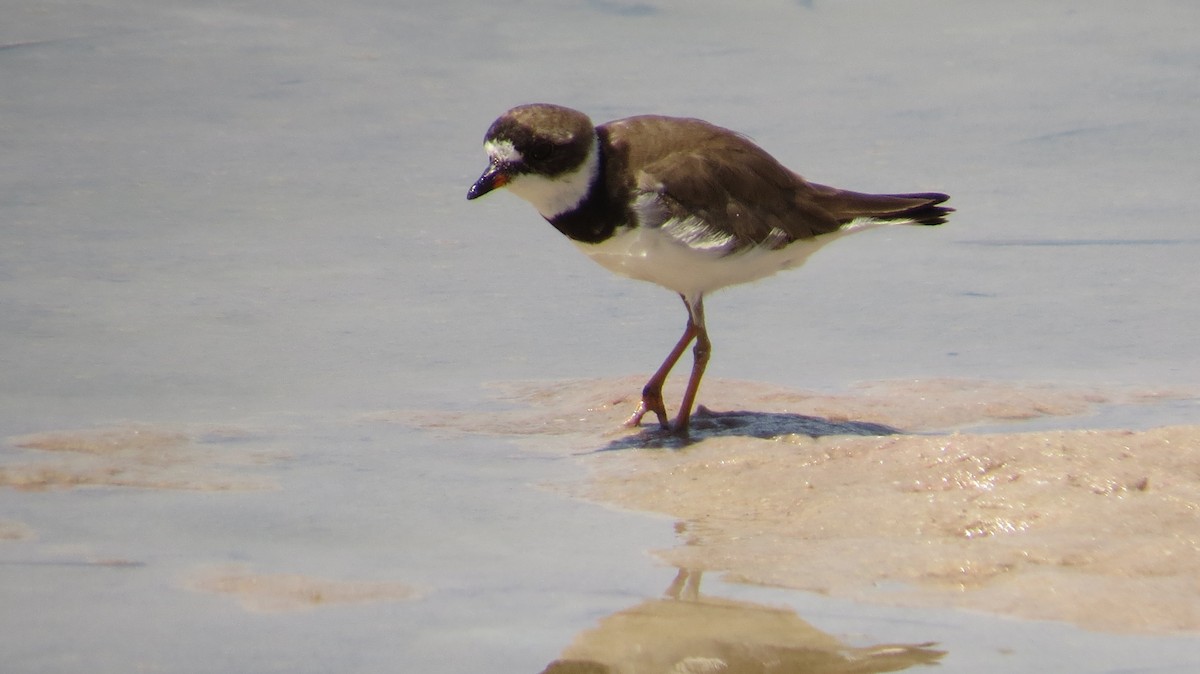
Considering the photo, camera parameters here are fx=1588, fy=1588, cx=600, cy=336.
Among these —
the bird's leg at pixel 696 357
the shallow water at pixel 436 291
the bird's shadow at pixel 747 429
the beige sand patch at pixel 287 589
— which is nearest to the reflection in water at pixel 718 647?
the shallow water at pixel 436 291

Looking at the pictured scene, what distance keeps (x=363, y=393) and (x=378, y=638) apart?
2.69 meters

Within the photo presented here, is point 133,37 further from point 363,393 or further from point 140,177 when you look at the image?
point 363,393

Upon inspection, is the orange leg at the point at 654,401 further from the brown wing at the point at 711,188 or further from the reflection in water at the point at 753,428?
the brown wing at the point at 711,188

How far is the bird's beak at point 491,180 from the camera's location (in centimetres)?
592

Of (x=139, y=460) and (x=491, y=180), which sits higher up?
(x=491, y=180)

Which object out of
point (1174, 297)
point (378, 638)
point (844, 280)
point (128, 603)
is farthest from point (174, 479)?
point (1174, 297)

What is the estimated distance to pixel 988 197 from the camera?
29.5 ft

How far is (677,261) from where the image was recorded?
236 inches

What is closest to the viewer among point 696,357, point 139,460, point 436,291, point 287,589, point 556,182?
point 287,589

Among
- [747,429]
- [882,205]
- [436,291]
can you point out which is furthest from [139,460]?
[882,205]

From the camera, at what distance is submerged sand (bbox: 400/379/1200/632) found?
13.8ft

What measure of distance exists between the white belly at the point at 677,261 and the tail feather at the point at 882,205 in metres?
0.21

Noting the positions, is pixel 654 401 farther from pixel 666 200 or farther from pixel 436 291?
pixel 436 291

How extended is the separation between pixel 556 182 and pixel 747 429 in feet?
3.83
